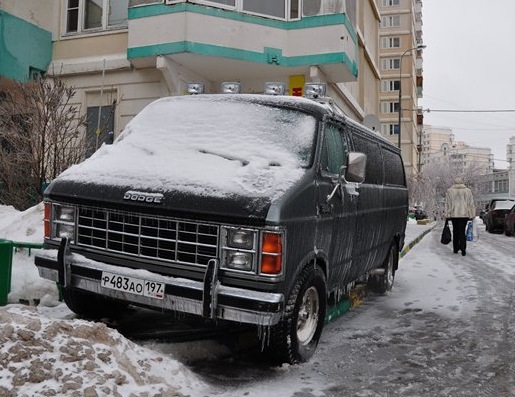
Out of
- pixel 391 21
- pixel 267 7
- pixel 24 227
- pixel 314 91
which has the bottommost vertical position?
pixel 24 227

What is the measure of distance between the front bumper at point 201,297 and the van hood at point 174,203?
36 cm

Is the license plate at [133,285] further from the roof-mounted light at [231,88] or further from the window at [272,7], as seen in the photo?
the window at [272,7]

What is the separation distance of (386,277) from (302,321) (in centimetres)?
329

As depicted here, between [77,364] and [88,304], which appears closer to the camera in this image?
[77,364]

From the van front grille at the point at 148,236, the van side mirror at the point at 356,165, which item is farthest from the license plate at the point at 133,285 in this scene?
the van side mirror at the point at 356,165

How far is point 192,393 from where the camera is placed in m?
3.25

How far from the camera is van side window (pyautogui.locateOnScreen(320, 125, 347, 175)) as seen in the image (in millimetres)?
4310

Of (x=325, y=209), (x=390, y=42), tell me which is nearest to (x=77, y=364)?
(x=325, y=209)

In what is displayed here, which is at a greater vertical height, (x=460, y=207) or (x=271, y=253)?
(x=460, y=207)

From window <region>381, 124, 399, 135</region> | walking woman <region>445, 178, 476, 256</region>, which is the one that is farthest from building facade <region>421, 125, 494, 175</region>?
walking woman <region>445, 178, 476, 256</region>

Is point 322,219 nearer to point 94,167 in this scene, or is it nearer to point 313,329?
point 313,329

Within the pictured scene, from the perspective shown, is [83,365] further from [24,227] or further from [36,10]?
[36,10]

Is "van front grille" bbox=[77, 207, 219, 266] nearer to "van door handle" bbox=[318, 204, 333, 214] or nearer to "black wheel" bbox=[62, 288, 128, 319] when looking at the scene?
"black wheel" bbox=[62, 288, 128, 319]

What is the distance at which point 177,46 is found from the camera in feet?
38.5
